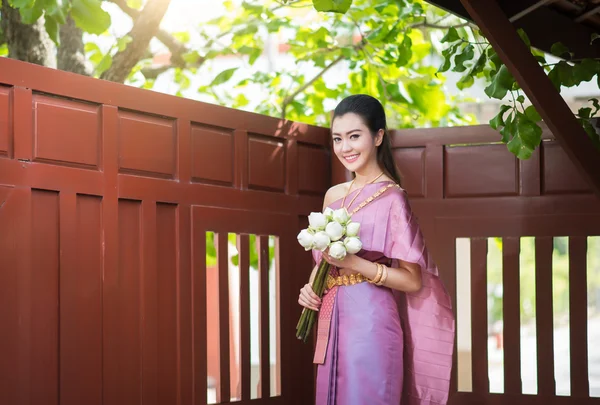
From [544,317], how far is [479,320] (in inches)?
12.3

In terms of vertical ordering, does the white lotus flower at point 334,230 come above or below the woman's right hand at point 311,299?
above

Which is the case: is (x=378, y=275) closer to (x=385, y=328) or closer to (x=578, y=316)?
(x=385, y=328)

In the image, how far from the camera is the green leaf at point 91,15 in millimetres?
3646

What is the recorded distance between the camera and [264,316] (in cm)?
425

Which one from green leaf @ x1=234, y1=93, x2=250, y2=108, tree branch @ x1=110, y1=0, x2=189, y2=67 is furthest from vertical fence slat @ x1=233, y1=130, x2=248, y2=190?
green leaf @ x1=234, y1=93, x2=250, y2=108

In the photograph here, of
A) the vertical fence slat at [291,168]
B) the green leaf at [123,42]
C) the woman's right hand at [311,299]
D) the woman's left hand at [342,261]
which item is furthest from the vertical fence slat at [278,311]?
the green leaf at [123,42]

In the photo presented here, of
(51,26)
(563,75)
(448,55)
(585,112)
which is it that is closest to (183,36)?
(51,26)

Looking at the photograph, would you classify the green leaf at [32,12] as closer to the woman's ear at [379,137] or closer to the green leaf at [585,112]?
the woman's ear at [379,137]

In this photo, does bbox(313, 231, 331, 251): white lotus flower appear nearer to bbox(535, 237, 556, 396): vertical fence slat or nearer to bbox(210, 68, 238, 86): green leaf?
bbox(535, 237, 556, 396): vertical fence slat

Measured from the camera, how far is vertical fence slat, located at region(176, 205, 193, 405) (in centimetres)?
373

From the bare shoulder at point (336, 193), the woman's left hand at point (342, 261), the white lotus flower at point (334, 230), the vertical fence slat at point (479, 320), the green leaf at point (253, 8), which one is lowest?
the vertical fence slat at point (479, 320)

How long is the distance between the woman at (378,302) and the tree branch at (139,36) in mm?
2566

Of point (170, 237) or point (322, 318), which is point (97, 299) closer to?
point (170, 237)

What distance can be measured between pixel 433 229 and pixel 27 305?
Result: 2103mm
